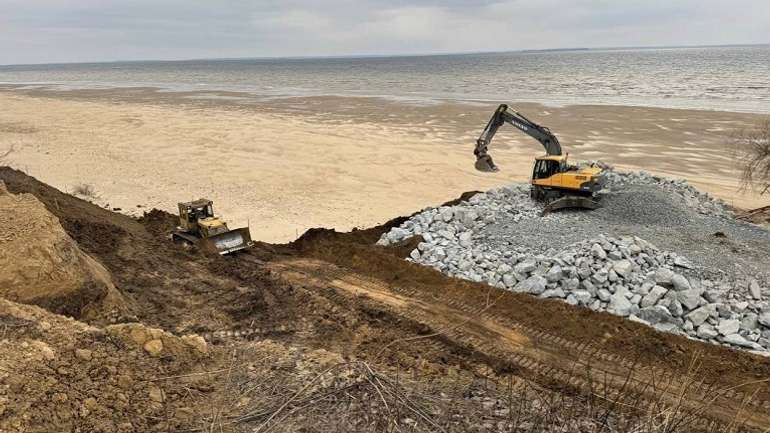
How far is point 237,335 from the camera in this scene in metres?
9.33

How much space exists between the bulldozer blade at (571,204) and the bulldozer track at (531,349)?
16.7ft

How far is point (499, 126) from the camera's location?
1716 cm

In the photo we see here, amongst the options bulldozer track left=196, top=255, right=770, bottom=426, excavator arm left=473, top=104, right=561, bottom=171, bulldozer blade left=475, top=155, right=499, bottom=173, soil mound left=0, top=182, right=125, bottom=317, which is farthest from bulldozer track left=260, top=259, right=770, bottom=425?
excavator arm left=473, top=104, right=561, bottom=171

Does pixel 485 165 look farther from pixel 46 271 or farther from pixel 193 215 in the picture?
pixel 46 271

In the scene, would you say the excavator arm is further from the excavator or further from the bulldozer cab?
the bulldozer cab

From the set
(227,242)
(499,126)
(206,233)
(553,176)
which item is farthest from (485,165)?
(206,233)

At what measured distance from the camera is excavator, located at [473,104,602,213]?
1471 centimetres

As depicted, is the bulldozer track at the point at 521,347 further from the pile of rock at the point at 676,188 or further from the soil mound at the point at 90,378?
the pile of rock at the point at 676,188

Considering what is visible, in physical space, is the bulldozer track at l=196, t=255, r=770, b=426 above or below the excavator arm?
below

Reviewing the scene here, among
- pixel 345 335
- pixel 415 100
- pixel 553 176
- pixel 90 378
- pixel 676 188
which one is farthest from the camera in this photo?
pixel 415 100

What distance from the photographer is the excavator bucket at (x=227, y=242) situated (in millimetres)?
13227

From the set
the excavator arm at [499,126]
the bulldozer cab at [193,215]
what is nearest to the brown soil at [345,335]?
the bulldozer cab at [193,215]

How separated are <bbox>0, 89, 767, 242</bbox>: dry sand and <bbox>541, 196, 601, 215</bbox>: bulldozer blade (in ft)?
18.4

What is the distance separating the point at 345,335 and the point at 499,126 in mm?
10213
